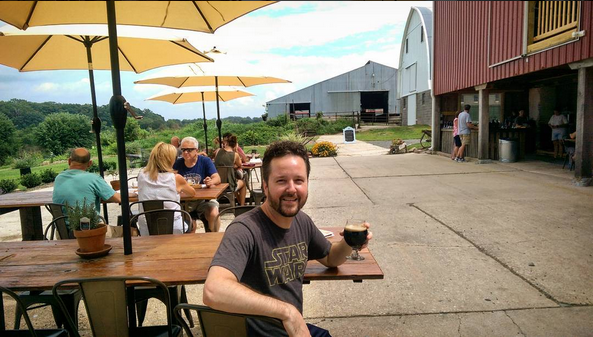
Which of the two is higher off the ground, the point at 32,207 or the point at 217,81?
the point at 217,81

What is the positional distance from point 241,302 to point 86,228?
1.39 meters

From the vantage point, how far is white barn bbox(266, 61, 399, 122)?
41.8 meters

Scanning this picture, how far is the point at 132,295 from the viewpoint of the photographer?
89.8 inches

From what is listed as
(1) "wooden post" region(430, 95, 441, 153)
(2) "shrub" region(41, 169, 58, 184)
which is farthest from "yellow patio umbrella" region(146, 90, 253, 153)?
(1) "wooden post" region(430, 95, 441, 153)

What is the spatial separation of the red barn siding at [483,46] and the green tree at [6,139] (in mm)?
20391

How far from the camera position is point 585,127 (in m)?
7.91

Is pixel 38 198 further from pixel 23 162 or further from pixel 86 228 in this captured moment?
pixel 23 162

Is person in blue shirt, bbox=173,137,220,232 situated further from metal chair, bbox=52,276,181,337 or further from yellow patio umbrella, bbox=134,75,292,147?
metal chair, bbox=52,276,181,337

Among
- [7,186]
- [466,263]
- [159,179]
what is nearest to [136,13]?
[159,179]

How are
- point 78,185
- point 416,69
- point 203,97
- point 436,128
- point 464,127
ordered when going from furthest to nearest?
1. point 416,69
2. point 436,128
3. point 464,127
4. point 203,97
5. point 78,185

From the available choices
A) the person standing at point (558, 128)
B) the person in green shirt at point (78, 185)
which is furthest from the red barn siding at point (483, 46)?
the person in green shirt at point (78, 185)

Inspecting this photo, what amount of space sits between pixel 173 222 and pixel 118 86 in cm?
168

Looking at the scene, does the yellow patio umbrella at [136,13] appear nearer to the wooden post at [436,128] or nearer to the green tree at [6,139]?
the wooden post at [436,128]

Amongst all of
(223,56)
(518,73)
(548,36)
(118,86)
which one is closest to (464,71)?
(518,73)
